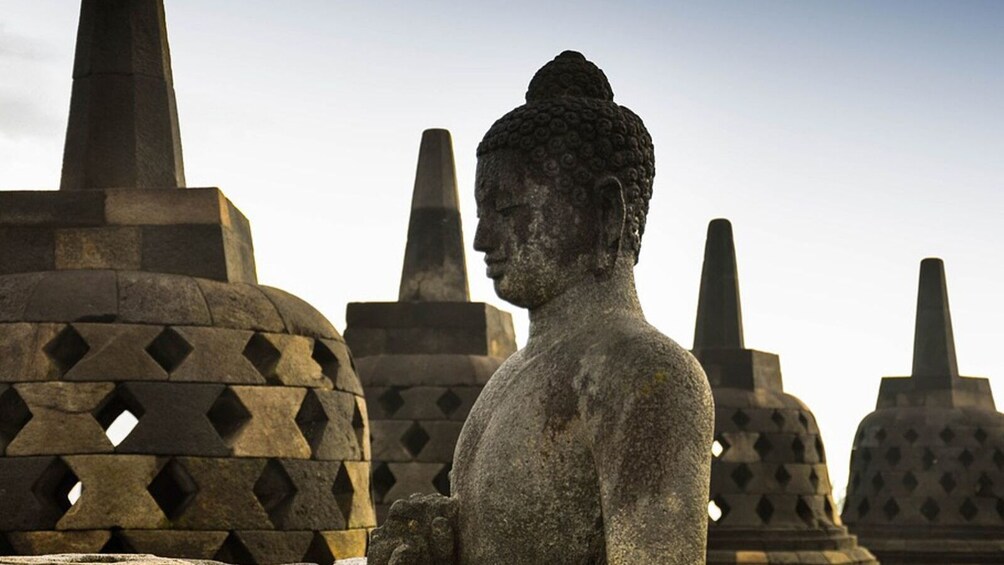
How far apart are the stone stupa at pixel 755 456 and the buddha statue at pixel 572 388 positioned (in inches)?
514

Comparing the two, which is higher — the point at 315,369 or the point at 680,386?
the point at 315,369

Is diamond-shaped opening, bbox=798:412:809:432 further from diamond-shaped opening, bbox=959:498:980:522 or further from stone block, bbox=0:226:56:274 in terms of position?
stone block, bbox=0:226:56:274

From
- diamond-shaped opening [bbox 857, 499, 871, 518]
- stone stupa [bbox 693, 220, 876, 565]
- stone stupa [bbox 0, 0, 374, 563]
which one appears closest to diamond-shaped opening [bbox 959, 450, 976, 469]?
diamond-shaped opening [bbox 857, 499, 871, 518]

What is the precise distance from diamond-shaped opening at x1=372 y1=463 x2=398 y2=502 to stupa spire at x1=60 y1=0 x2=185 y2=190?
5322mm

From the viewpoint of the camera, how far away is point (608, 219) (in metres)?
4.34

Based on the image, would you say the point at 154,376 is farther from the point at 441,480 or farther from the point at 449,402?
the point at 449,402

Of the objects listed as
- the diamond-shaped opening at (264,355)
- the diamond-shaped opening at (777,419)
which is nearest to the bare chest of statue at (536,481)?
the diamond-shaped opening at (264,355)

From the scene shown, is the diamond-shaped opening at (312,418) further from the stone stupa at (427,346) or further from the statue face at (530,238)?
the stone stupa at (427,346)

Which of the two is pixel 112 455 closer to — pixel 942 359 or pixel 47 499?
pixel 47 499

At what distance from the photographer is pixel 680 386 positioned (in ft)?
12.8

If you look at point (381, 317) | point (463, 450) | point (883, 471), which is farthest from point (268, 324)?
point (883, 471)

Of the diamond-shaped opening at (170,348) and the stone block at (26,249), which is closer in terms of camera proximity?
the diamond-shaped opening at (170,348)

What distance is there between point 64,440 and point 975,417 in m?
16.6

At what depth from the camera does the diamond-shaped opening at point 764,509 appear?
17656mm
